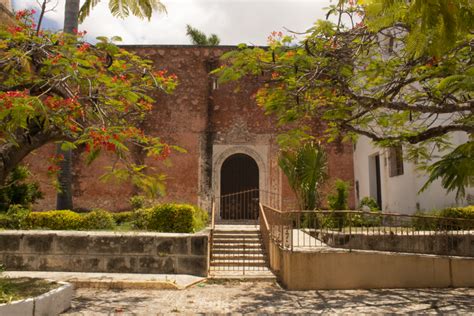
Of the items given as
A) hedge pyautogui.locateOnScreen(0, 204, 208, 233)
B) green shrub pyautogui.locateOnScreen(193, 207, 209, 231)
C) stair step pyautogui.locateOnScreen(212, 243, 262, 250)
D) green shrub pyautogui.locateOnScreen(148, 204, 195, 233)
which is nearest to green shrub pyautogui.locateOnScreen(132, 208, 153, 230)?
hedge pyautogui.locateOnScreen(0, 204, 208, 233)

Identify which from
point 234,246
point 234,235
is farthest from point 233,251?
point 234,235

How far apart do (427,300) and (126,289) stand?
499 centimetres

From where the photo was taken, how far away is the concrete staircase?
8.66m

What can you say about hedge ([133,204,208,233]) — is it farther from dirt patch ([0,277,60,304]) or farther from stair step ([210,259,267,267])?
dirt patch ([0,277,60,304])

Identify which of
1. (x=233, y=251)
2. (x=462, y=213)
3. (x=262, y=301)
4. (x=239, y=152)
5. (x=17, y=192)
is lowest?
(x=262, y=301)

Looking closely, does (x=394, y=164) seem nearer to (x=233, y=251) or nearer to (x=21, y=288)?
(x=233, y=251)

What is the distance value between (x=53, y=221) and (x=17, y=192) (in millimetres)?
2792

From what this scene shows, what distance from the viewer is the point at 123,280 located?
7.44 m

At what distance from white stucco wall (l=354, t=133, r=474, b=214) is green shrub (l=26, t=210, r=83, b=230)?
7632 mm

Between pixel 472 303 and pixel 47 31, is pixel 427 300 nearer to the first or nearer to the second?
pixel 472 303

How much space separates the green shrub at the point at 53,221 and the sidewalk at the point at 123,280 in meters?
1.45

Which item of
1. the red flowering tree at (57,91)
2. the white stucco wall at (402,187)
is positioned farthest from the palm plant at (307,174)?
the red flowering tree at (57,91)

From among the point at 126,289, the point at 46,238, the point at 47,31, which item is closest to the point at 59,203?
the point at 46,238

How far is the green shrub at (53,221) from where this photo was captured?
30.3 ft
